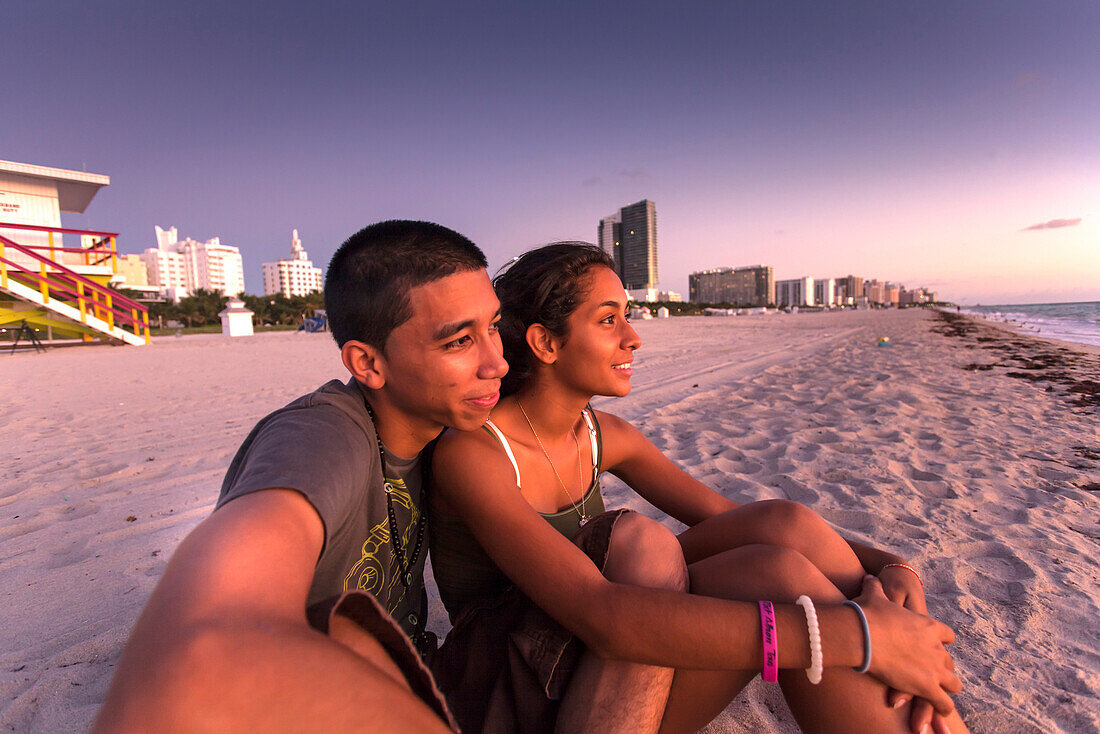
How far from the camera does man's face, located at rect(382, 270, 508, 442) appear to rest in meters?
1.35

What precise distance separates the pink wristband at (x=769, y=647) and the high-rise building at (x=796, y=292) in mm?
128210

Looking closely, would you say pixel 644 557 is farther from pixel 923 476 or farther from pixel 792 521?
pixel 923 476

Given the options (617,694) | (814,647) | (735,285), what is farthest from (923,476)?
(735,285)

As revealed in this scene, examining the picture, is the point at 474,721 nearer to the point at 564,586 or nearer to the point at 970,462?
the point at 564,586

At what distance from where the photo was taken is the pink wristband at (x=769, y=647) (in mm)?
1122

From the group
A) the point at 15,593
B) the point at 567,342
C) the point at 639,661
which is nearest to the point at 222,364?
the point at 15,593

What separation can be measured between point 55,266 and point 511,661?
1847 centimetres

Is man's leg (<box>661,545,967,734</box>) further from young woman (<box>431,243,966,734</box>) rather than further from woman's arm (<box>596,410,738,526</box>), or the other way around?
woman's arm (<box>596,410,738,526</box>)

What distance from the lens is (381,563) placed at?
53.5 inches

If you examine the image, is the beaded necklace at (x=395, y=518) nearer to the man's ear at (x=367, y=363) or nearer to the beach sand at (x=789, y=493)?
the man's ear at (x=367, y=363)

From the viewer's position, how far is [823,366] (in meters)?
9.53

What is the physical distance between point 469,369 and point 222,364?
12.0 metres

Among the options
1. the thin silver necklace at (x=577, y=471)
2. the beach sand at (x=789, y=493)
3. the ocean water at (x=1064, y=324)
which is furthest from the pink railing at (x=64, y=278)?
the ocean water at (x=1064, y=324)

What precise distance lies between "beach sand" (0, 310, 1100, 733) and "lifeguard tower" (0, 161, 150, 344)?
8.15 m
